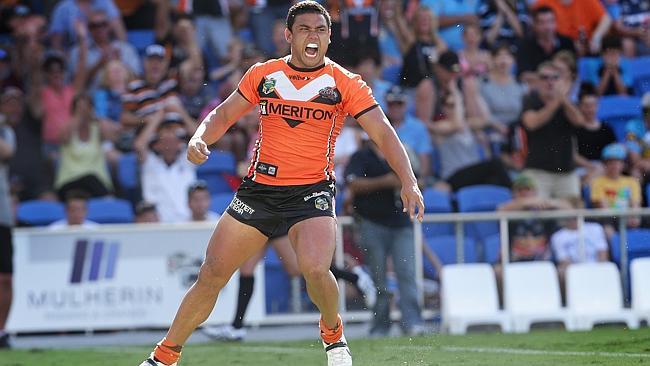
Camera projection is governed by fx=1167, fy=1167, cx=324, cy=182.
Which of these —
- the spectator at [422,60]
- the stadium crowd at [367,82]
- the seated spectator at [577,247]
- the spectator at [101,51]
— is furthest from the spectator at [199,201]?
the seated spectator at [577,247]

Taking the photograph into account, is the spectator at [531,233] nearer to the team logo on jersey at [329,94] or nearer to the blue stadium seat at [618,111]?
the blue stadium seat at [618,111]

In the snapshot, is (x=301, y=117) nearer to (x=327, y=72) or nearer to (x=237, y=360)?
(x=327, y=72)

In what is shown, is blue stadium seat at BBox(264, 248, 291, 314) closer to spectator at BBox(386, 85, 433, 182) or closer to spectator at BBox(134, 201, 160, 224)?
spectator at BBox(134, 201, 160, 224)

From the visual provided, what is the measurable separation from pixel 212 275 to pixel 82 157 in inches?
302

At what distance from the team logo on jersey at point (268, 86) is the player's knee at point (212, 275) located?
1.11 m

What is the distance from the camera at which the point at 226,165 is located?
14.4 m

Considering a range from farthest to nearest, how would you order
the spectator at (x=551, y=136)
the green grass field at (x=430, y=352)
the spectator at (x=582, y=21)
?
1. the spectator at (x=582, y=21)
2. the spectator at (x=551, y=136)
3. the green grass field at (x=430, y=352)

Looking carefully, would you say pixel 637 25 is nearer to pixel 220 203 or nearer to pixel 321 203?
pixel 220 203

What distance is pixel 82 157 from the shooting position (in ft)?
47.4

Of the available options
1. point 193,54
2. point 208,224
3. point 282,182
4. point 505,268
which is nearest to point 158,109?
point 193,54

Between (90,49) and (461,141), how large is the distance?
5134mm

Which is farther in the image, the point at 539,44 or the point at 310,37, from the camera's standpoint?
the point at 539,44

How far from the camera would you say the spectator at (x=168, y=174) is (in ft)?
45.3

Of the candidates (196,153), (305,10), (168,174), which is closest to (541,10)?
(168,174)
